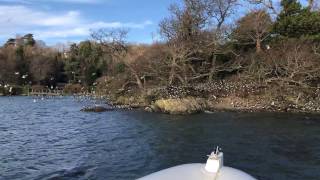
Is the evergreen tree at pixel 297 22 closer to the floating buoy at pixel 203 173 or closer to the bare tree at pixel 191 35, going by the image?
the bare tree at pixel 191 35

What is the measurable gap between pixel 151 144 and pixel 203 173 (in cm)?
1221

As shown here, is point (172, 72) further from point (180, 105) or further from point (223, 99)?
point (180, 105)

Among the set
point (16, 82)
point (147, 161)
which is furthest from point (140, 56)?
point (16, 82)

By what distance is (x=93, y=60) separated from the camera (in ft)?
260

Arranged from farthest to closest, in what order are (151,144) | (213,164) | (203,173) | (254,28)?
(254,28) < (151,144) < (213,164) < (203,173)

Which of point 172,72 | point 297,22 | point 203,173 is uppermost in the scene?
point 297,22

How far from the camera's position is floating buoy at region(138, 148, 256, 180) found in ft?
23.9

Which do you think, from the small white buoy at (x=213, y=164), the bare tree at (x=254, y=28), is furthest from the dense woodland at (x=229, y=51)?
the small white buoy at (x=213, y=164)

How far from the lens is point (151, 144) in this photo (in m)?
19.6

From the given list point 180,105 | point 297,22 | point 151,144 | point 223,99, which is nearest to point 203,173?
point 151,144

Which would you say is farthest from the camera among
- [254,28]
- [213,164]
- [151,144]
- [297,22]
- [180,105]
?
[254,28]

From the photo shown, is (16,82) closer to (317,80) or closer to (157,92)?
(157,92)

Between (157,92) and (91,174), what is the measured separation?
21904 millimetres

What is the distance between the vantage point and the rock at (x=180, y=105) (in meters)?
31.7
